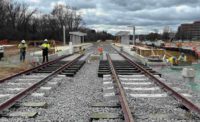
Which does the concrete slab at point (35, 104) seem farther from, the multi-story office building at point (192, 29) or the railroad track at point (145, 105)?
the multi-story office building at point (192, 29)

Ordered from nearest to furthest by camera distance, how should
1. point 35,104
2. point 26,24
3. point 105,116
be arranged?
point 105,116
point 35,104
point 26,24

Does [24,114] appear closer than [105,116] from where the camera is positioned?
No

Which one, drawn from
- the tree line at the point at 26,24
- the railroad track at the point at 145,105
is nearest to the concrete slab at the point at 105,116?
the railroad track at the point at 145,105

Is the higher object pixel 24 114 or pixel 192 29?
pixel 192 29

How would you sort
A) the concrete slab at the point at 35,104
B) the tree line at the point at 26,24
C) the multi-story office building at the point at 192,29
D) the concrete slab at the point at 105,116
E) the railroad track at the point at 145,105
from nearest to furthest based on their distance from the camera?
the concrete slab at the point at 105,116 < the railroad track at the point at 145,105 < the concrete slab at the point at 35,104 < the tree line at the point at 26,24 < the multi-story office building at the point at 192,29

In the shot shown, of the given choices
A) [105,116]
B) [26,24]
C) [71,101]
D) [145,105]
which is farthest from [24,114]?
[26,24]

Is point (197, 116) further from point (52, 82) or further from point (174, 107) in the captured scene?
point (52, 82)

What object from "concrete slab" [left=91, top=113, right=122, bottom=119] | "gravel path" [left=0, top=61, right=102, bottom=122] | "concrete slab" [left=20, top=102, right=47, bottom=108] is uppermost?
"concrete slab" [left=91, top=113, right=122, bottom=119]

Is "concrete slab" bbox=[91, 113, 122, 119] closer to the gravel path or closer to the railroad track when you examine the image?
the railroad track

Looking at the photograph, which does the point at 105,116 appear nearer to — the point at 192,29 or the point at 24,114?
the point at 24,114

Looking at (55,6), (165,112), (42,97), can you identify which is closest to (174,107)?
(165,112)

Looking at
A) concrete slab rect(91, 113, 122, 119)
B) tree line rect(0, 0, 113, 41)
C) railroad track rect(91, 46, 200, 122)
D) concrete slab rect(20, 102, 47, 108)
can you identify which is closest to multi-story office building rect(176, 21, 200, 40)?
tree line rect(0, 0, 113, 41)

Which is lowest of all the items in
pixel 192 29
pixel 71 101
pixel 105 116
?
pixel 71 101

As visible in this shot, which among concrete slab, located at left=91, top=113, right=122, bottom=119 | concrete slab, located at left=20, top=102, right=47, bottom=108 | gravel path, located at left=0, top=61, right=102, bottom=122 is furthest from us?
A: concrete slab, located at left=20, top=102, right=47, bottom=108
